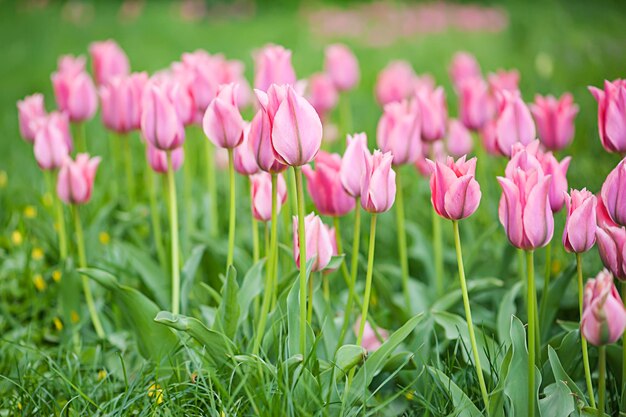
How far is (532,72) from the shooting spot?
512 cm

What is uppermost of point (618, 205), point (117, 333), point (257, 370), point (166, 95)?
point (166, 95)

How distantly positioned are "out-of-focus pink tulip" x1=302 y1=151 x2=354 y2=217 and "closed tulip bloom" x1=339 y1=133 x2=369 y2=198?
12 centimetres

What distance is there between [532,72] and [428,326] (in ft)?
11.7

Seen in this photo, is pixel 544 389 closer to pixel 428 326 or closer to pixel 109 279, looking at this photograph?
pixel 428 326

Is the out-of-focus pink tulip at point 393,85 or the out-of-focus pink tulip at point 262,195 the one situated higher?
the out-of-focus pink tulip at point 393,85

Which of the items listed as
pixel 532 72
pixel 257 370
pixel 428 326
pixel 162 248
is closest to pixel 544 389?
pixel 428 326

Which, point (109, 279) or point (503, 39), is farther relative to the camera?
point (503, 39)

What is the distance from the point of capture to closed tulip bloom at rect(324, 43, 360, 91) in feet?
10.8

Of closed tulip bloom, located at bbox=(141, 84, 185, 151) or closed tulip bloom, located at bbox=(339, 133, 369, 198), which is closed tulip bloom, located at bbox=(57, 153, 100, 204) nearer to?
closed tulip bloom, located at bbox=(141, 84, 185, 151)

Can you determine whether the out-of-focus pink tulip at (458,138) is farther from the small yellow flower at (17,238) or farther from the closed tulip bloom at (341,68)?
the small yellow flower at (17,238)

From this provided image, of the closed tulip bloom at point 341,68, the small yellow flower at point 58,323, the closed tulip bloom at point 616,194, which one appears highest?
the closed tulip bloom at point 341,68

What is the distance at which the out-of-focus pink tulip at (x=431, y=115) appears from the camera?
90.0 inches

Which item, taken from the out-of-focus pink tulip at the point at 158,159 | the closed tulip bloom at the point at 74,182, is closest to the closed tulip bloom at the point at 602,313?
the out-of-focus pink tulip at the point at 158,159

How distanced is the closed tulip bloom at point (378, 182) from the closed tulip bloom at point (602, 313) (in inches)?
16.7
